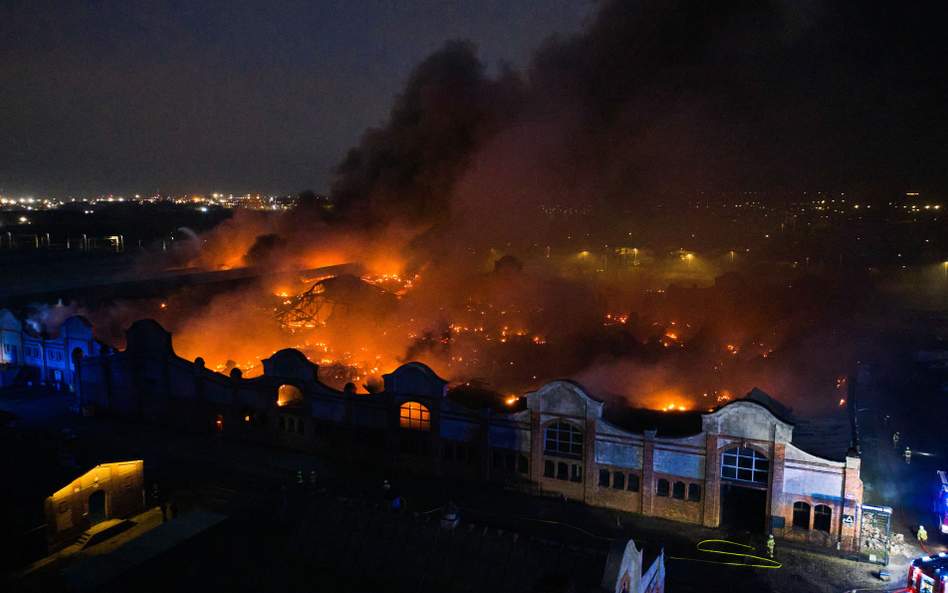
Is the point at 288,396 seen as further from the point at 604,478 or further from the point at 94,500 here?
the point at 604,478

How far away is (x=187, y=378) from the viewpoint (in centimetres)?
2983

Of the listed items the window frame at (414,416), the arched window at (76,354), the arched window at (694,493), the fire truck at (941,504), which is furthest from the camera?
the arched window at (76,354)

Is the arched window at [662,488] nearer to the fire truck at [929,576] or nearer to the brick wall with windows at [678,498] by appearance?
the brick wall with windows at [678,498]

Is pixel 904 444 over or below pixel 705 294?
below

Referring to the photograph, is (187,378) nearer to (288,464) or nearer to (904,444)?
(288,464)

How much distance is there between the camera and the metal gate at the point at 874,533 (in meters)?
18.7

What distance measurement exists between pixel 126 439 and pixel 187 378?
4142 millimetres

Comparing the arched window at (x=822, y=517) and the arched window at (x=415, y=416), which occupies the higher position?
the arched window at (x=415, y=416)

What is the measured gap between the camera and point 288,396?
99.1ft

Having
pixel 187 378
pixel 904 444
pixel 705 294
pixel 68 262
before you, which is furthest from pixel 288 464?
pixel 705 294

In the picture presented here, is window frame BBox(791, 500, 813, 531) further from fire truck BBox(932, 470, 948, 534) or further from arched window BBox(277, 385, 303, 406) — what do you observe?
arched window BBox(277, 385, 303, 406)

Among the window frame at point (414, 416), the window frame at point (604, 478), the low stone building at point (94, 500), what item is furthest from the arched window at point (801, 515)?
the low stone building at point (94, 500)

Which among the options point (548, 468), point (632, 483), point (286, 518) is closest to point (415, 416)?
point (548, 468)

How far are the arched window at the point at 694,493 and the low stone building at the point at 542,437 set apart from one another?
1.8 inches
